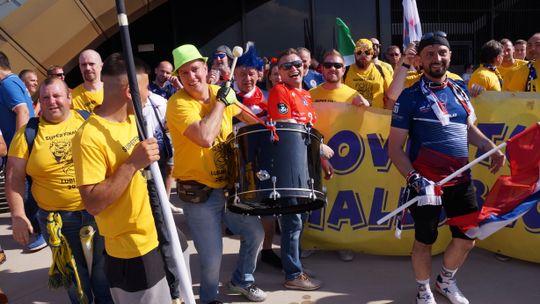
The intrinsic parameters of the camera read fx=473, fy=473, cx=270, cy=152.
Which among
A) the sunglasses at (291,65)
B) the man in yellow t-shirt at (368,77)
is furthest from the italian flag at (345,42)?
the sunglasses at (291,65)

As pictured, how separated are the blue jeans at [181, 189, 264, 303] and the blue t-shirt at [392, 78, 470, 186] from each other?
1.29 metres

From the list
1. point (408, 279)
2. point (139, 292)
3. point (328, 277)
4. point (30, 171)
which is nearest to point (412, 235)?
point (408, 279)

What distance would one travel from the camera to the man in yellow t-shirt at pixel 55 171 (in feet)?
10.1

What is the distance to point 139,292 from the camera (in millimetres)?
2344

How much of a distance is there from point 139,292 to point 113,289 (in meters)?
0.16

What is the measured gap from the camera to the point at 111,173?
2.25m

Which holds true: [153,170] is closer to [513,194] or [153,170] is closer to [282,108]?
[282,108]

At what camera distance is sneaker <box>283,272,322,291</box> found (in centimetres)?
381

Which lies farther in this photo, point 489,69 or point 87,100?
point 489,69

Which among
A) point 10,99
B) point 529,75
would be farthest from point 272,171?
point 529,75

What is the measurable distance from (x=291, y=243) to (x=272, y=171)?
3.35 ft

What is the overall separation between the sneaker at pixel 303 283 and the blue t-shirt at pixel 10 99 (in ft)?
10.9

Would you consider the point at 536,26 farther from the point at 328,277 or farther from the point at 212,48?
the point at 328,277

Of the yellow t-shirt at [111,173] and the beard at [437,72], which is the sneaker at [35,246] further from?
the beard at [437,72]
